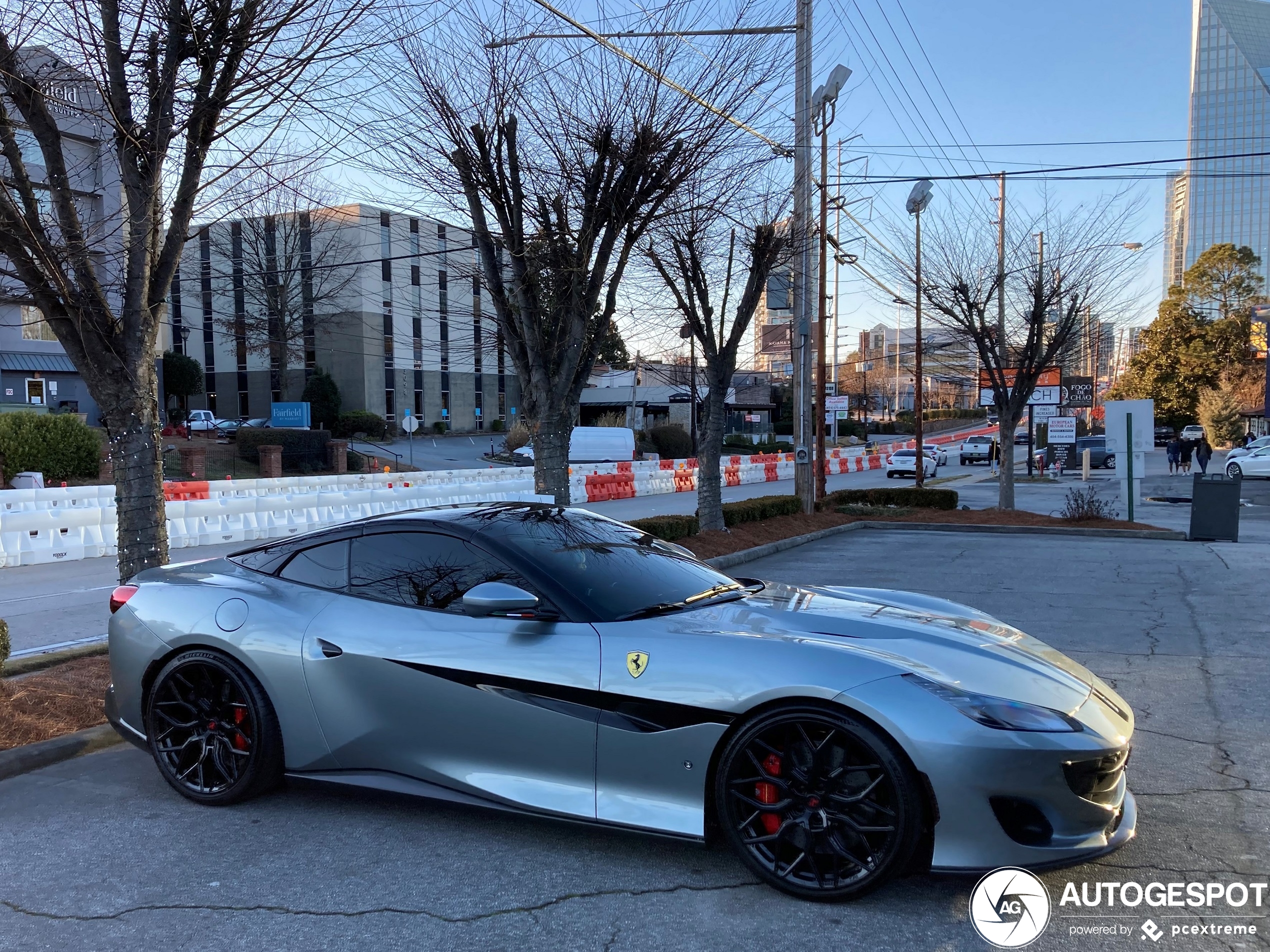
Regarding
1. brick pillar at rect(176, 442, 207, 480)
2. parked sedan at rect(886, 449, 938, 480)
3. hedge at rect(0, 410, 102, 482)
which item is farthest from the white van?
hedge at rect(0, 410, 102, 482)

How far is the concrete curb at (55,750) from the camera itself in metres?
4.89

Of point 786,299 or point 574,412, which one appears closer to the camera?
point 574,412

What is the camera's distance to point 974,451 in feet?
177

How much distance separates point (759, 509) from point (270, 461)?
73.9ft

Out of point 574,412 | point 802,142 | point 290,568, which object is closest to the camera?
point 290,568

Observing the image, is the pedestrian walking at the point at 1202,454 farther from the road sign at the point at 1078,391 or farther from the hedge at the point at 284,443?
the hedge at the point at 284,443

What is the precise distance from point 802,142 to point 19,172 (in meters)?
11.5

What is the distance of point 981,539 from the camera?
16.0m

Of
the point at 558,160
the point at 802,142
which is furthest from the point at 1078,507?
the point at 558,160

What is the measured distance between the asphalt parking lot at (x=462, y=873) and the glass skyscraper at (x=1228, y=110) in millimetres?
146572

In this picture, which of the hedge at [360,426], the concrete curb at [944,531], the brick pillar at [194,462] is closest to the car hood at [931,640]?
the concrete curb at [944,531]

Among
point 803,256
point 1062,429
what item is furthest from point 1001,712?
point 1062,429

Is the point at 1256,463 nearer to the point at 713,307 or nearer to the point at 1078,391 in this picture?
the point at 1078,391

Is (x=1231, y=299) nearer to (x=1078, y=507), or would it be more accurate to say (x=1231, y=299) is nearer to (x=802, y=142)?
(x=1078, y=507)
